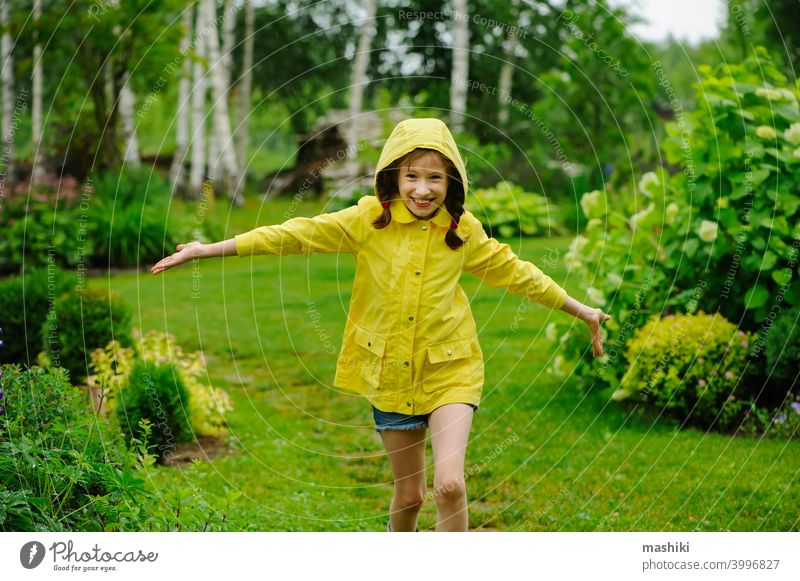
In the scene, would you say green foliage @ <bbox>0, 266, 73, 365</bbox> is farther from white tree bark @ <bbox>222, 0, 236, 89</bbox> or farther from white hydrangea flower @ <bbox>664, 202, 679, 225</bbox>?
white tree bark @ <bbox>222, 0, 236, 89</bbox>

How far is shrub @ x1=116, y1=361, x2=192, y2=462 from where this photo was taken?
5246 millimetres

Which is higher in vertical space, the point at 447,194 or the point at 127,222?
the point at 447,194

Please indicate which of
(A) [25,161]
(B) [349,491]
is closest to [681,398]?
(B) [349,491]

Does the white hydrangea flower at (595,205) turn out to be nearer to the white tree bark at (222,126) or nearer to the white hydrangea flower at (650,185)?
the white hydrangea flower at (650,185)

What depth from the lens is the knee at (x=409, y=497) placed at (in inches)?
154

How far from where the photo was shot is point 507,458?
17.7 ft

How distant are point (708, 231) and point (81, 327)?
13.2ft

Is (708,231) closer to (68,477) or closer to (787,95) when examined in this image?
(787,95)

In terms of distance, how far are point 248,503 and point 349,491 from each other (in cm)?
56

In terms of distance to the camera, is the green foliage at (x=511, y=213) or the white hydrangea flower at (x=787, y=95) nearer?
the white hydrangea flower at (x=787, y=95)

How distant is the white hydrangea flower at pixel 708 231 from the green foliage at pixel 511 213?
15.6ft

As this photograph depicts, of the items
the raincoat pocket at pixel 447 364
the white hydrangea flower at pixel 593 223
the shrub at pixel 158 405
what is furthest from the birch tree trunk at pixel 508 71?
the raincoat pocket at pixel 447 364

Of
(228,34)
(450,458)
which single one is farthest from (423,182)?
(228,34)
